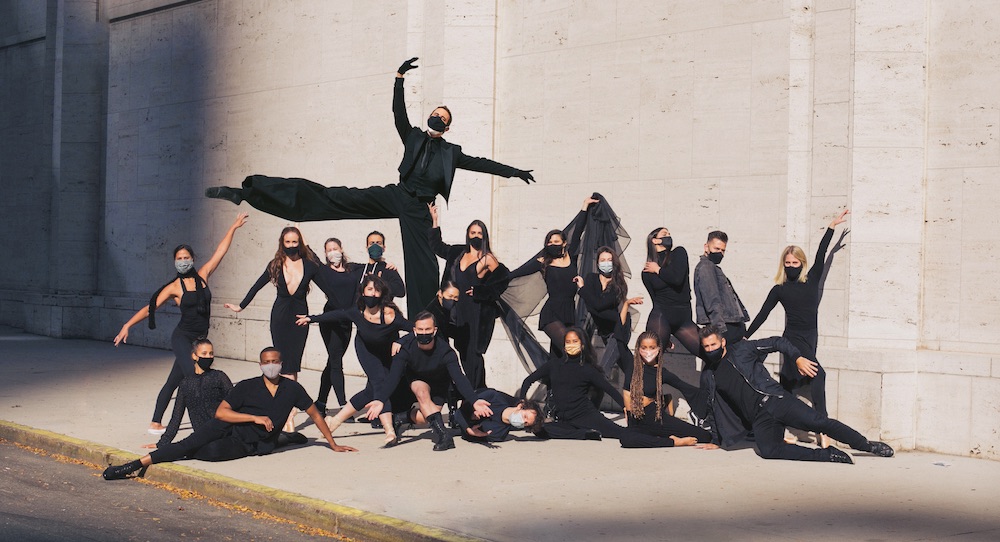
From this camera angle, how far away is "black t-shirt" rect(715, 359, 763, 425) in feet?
37.7

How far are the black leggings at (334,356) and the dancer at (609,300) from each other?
8.75 ft

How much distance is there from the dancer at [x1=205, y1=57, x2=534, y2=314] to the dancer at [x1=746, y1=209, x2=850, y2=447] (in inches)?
106

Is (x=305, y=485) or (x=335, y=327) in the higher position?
(x=335, y=327)

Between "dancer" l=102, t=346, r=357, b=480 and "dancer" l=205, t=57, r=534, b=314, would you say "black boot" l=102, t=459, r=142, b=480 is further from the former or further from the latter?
"dancer" l=205, t=57, r=534, b=314

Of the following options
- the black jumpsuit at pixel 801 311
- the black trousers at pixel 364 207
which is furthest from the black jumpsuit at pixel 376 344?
the black jumpsuit at pixel 801 311

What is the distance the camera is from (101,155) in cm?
2433

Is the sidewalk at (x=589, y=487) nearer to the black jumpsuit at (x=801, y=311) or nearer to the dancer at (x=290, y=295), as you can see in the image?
the dancer at (x=290, y=295)

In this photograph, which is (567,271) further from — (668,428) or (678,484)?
(678,484)

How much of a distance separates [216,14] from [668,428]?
12.6 m

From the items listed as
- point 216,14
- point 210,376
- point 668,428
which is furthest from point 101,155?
point 668,428

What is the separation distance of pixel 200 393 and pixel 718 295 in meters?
5.24

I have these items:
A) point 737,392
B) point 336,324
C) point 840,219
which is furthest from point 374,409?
point 840,219

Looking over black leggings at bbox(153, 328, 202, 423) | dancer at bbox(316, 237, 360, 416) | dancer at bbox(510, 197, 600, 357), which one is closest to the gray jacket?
dancer at bbox(510, 197, 600, 357)

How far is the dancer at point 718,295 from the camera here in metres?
12.8
